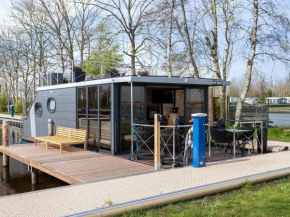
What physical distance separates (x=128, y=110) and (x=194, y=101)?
2244 millimetres

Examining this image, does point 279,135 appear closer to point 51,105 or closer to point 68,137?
point 68,137

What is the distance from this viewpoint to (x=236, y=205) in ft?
15.0

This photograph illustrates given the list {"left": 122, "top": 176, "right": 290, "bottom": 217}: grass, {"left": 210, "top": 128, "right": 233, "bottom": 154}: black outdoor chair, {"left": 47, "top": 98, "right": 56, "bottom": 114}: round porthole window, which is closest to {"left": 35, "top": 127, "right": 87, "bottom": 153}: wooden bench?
{"left": 47, "top": 98, "right": 56, "bottom": 114}: round porthole window

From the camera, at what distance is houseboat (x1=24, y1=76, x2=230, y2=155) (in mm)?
A: 8570

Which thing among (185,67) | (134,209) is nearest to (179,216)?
(134,209)

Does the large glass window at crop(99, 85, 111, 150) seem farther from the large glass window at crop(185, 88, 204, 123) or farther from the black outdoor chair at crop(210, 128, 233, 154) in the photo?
the black outdoor chair at crop(210, 128, 233, 154)

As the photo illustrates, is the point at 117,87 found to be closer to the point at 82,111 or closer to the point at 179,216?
the point at 82,111

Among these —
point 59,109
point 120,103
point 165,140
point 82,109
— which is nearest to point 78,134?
point 82,109

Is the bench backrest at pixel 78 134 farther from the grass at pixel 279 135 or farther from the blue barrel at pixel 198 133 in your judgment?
the grass at pixel 279 135

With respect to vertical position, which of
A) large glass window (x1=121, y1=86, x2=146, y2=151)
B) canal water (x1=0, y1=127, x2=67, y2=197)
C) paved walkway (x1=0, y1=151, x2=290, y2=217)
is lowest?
canal water (x1=0, y1=127, x2=67, y2=197)

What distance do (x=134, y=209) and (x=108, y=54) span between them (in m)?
18.4

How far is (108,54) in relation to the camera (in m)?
21.8

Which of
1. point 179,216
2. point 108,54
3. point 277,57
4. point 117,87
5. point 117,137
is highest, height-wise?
point 108,54

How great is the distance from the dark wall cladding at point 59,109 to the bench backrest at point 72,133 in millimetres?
302
